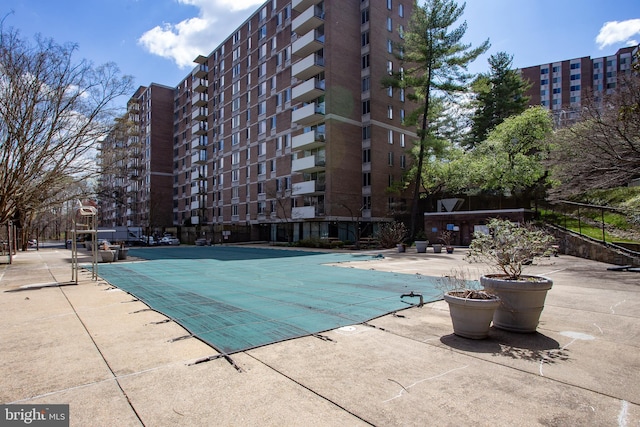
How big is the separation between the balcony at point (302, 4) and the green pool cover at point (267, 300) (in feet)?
121

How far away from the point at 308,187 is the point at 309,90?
1032 centimetres

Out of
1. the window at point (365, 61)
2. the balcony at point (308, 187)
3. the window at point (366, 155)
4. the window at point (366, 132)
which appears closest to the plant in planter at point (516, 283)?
the balcony at point (308, 187)

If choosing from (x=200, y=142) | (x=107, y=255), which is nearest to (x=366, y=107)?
(x=107, y=255)

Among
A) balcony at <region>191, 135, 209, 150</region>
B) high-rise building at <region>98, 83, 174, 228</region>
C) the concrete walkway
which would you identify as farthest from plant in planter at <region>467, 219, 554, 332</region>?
high-rise building at <region>98, 83, 174, 228</region>

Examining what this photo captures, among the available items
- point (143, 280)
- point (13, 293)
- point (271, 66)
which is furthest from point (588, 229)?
point (271, 66)

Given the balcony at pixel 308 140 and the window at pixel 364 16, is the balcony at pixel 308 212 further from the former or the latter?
the window at pixel 364 16

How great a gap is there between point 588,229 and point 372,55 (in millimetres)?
28149

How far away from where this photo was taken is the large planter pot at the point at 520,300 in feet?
17.0

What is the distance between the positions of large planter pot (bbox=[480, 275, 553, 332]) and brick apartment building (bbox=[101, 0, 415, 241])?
26068 millimetres

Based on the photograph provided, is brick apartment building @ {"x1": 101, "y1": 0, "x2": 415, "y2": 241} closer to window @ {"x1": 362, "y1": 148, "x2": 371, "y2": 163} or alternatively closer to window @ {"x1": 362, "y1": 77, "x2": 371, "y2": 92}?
window @ {"x1": 362, "y1": 148, "x2": 371, "y2": 163}

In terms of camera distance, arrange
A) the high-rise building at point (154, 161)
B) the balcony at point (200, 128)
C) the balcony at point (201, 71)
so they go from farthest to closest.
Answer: the high-rise building at point (154, 161)
the balcony at point (201, 71)
the balcony at point (200, 128)

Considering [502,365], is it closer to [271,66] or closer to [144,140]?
[271,66]

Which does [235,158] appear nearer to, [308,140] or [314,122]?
[314,122]

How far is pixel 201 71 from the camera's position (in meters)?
61.4
